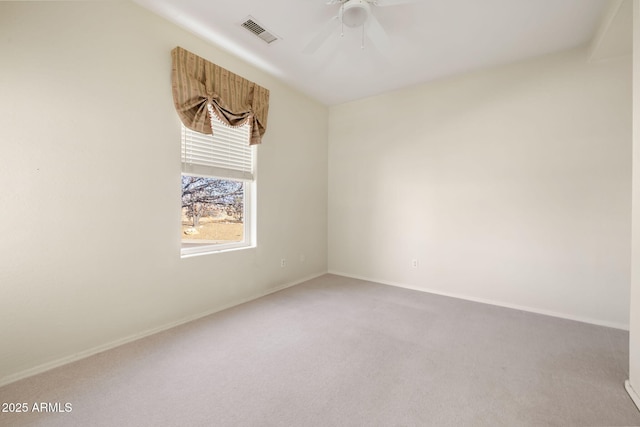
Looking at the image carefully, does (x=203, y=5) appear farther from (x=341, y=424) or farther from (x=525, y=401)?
(x=525, y=401)

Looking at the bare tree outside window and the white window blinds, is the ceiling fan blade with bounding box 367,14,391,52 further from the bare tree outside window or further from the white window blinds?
the bare tree outside window

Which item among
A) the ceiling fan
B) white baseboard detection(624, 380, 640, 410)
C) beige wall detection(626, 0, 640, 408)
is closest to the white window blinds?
the ceiling fan

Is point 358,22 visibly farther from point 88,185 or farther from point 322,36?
point 88,185

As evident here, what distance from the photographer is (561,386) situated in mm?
1615

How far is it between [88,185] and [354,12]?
2.43 metres

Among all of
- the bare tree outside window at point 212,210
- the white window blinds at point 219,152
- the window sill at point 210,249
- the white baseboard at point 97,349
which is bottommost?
the white baseboard at point 97,349

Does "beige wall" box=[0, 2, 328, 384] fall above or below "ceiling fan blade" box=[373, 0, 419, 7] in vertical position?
below

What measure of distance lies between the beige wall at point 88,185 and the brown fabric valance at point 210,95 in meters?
0.12

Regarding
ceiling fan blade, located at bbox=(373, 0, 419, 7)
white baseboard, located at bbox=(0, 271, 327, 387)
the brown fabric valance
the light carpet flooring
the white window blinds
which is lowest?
the light carpet flooring

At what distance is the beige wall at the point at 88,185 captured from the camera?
1.62 m

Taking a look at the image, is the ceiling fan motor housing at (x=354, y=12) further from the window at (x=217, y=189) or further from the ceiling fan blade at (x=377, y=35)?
the window at (x=217, y=189)

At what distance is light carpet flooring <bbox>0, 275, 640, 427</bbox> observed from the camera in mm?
1376

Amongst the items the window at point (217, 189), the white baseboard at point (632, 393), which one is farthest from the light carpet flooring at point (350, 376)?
the window at point (217, 189)

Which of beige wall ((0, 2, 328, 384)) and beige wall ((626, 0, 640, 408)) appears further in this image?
beige wall ((0, 2, 328, 384))
